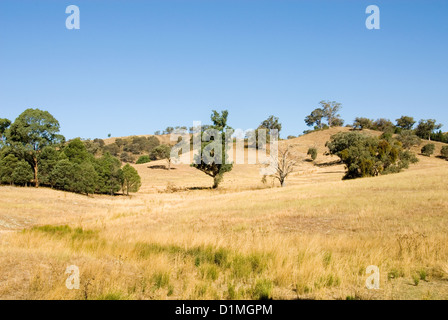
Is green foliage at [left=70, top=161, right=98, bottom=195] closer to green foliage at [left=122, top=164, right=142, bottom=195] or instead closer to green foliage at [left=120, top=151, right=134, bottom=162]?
green foliage at [left=122, top=164, right=142, bottom=195]

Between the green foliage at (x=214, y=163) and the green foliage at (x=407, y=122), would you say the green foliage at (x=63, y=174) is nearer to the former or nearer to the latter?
the green foliage at (x=214, y=163)

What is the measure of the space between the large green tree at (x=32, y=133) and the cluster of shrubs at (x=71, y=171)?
748mm

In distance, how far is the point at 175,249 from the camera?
10.7 metres

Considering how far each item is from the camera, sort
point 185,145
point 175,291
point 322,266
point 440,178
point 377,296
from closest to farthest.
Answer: point 377,296 → point 175,291 → point 322,266 → point 440,178 → point 185,145

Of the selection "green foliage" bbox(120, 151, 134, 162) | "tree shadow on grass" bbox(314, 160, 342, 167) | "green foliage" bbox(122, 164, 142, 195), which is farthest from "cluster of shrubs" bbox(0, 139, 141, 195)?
"green foliage" bbox(120, 151, 134, 162)

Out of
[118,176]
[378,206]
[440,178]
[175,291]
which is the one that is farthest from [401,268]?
[118,176]

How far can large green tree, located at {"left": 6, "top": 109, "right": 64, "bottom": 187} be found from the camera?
43.8 m

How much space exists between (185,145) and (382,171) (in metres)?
63.4

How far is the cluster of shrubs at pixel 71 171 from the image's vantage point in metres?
42.9

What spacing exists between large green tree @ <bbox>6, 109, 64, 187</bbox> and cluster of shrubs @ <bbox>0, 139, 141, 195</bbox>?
29.4 inches

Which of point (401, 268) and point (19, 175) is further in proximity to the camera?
point (19, 175)

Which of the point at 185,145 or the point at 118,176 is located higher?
the point at 185,145

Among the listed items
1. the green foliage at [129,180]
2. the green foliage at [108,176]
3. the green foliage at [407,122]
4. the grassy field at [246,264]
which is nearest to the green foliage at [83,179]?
the green foliage at [108,176]

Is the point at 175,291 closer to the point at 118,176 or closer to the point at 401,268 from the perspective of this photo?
the point at 401,268
